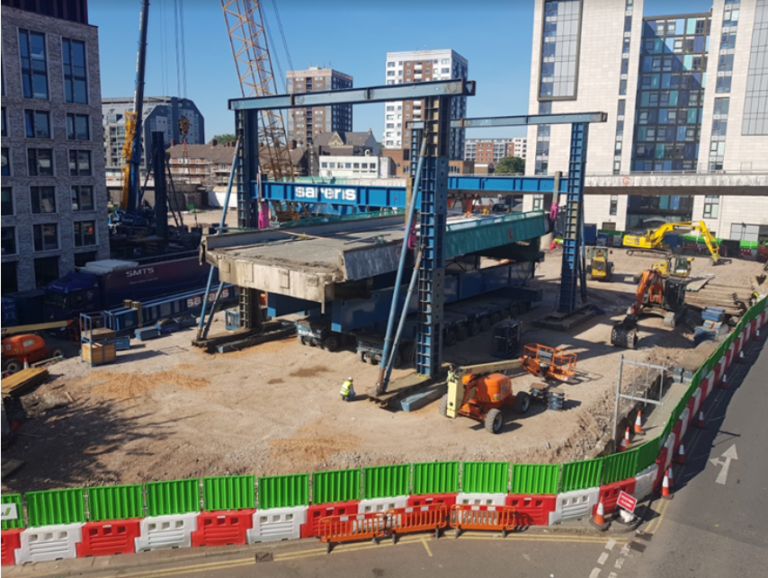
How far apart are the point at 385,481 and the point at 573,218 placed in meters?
24.4

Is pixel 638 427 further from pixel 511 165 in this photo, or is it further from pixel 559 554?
pixel 511 165

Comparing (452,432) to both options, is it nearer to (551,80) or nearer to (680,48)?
(551,80)

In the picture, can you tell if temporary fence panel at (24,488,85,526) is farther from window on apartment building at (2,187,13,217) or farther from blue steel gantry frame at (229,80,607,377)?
window on apartment building at (2,187,13,217)

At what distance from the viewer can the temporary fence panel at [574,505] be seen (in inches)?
583

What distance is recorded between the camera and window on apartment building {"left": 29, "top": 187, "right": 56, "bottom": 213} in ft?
123

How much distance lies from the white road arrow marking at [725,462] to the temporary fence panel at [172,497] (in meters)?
13.8

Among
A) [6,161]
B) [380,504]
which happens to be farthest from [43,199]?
[380,504]

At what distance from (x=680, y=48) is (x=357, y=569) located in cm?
7978

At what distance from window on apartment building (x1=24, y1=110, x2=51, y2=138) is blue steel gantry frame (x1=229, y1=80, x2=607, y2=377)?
50.3ft

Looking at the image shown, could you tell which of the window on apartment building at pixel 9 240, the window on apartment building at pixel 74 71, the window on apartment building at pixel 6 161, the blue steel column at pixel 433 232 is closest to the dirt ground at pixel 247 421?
the blue steel column at pixel 433 232

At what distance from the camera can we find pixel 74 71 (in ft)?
128

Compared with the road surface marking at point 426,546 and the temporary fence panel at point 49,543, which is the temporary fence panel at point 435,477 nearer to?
the road surface marking at point 426,546

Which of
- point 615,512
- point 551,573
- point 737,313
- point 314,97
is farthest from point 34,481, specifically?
point 737,313

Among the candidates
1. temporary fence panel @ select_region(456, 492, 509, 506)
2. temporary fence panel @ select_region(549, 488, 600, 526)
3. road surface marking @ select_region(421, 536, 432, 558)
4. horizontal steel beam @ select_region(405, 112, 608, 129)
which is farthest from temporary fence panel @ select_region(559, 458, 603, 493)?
horizontal steel beam @ select_region(405, 112, 608, 129)
